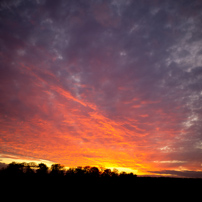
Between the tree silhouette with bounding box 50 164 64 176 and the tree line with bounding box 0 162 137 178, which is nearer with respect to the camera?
the tree line with bounding box 0 162 137 178

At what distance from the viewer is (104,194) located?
24.5 meters

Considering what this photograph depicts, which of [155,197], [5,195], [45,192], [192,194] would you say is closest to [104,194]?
[155,197]

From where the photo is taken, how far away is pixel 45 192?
25.1 meters

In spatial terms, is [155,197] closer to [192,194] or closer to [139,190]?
[139,190]

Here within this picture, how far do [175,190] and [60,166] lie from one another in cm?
12470

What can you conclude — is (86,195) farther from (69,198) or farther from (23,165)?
(23,165)

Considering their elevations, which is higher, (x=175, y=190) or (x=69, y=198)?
(x=175, y=190)

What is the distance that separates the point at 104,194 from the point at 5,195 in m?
17.8

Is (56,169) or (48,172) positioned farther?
(56,169)

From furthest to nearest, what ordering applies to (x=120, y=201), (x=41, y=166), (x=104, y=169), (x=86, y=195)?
(x=104, y=169), (x=41, y=166), (x=86, y=195), (x=120, y=201)

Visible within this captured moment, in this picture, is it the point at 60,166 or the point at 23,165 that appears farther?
the point at 60,166

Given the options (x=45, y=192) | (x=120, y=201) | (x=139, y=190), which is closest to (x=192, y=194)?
(x=139, y=190)

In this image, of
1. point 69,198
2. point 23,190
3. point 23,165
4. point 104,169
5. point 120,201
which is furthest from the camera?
point 104,169

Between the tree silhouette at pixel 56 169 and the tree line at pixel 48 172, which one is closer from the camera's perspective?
the tree line at pixel 48 172
